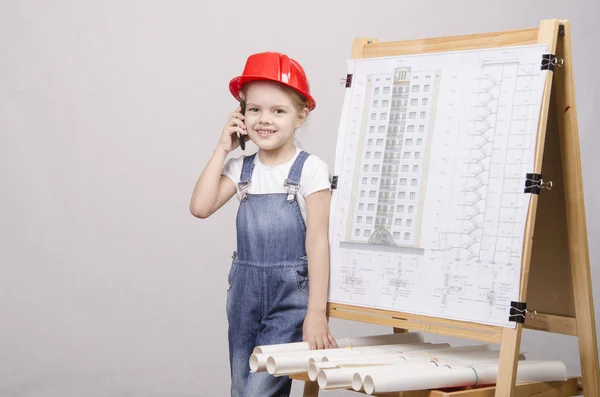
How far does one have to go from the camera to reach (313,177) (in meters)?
2.68

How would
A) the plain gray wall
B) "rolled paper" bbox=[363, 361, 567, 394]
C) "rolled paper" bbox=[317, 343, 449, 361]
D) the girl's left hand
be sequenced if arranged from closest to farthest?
"rolled paper" bbox=[363, 361, 567, 394], "rolled paper" bbox=[317, 343, 449, 361], the girl's left hand, the plain gray wall

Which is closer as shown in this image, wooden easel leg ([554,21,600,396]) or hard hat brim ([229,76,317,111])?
wooden easel leg ([554,21,600,396])

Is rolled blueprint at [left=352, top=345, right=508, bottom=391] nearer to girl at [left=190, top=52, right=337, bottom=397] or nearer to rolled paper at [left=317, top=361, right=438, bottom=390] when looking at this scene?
rolled paper at [left=317, top=361, right=438, bottom=390]

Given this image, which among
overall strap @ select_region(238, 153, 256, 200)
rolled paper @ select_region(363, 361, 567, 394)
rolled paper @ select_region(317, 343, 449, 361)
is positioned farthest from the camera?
overall strap @ select_region(238, 153, 256, 200)

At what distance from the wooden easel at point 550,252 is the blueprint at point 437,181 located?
0.09ft

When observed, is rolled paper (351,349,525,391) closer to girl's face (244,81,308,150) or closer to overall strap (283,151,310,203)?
overall strap (283,151,310,203)

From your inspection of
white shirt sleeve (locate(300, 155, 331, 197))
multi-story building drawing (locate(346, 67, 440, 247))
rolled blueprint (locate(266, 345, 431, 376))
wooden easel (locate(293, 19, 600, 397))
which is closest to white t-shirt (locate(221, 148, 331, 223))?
white shirt sleeve (locate(300, 155, 331, 197))

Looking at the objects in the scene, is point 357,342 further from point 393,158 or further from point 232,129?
point 232,129

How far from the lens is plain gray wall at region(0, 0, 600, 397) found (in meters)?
4.30

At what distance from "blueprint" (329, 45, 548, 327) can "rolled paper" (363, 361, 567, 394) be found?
0.14m

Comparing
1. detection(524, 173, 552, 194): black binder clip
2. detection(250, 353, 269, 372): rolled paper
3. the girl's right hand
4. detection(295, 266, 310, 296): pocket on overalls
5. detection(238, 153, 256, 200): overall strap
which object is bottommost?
detection(250, 353, 269, 372): rolled paper

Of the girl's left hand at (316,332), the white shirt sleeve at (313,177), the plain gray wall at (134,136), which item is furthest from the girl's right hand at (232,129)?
the plain gray wall at (134,136)

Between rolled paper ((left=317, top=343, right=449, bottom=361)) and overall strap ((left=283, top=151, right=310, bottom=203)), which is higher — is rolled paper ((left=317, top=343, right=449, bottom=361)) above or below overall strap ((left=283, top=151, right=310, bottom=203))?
below

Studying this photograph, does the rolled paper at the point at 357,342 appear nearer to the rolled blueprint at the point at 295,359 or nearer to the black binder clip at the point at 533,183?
the rolled blueprint at the point at 295,359
